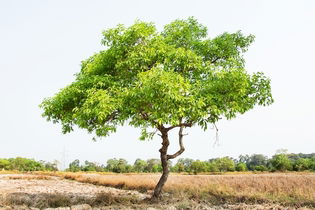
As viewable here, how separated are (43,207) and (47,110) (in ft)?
11.9

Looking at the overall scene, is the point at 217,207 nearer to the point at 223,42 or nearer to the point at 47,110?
the point at 223,42

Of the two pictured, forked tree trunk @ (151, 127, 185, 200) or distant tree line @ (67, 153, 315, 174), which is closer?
forked tree trunk @ (151, 127, 185, 200)

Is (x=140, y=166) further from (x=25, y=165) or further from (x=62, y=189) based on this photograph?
(x=62, y=189)

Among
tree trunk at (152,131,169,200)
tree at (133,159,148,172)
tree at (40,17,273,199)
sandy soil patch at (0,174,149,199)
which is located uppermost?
tree at (40,17,273,199)

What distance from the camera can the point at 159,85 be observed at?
9.01m

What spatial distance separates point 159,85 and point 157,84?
0.25 ft

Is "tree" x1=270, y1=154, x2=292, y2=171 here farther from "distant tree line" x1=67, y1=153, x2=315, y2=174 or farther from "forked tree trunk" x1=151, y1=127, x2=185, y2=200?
"forked tree trunk" x1=151, y1=127, x2=185, y2=200

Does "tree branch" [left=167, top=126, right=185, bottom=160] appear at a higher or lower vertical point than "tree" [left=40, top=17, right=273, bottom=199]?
lower

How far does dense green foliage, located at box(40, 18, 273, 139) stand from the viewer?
9344mm

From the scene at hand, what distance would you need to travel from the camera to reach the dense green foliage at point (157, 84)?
30.7 feet

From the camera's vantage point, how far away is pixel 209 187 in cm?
1630

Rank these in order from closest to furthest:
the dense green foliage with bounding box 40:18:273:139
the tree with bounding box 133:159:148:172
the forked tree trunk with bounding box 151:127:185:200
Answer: the dense green foliage with bounding box 40:18:273:139
the forked tree trunk with bounding box 151:127:185:200
the tree with bounding box 133:159:148:172

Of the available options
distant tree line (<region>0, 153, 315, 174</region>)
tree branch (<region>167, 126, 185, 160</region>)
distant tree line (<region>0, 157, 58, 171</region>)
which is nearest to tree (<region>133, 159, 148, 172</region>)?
distant tree line (<region>0, 153, 315, 174</region>)

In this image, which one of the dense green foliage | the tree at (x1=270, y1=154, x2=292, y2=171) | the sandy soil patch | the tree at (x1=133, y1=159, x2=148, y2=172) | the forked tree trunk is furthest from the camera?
the tree at (x1=133, y1=159, x2=148, y2=172)
